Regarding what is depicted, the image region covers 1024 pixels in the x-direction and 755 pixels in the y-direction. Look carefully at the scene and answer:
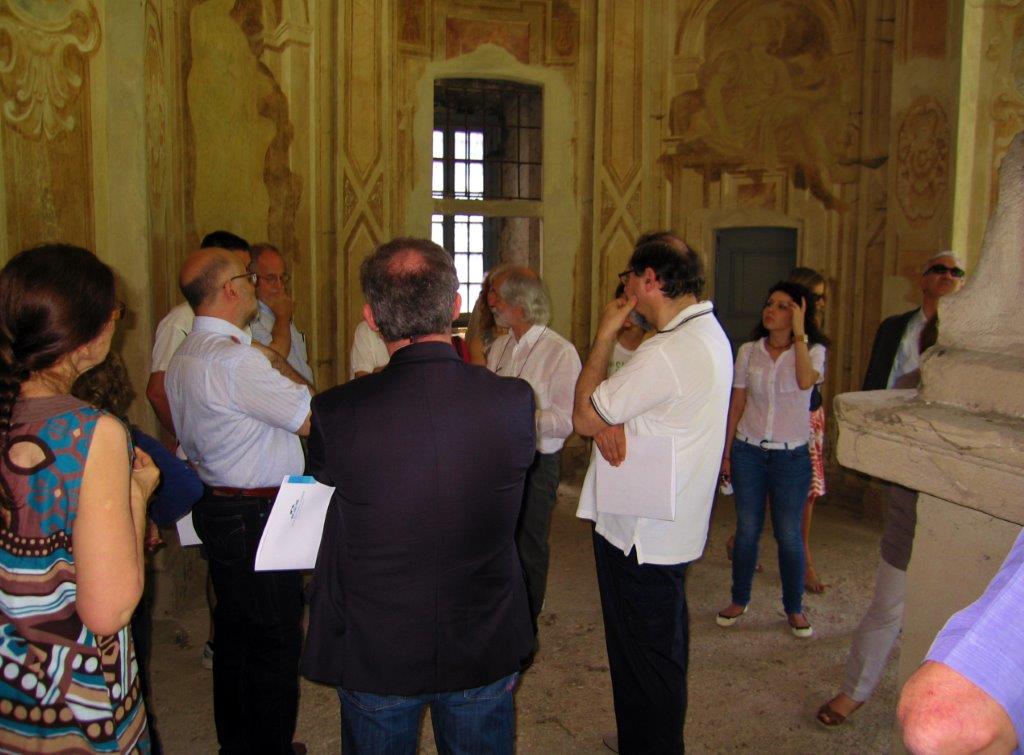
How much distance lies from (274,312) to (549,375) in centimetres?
165

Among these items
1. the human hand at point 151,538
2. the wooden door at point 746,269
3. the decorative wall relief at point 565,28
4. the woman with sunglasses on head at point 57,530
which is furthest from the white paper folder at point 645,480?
the decorative wall relief at point 565,28

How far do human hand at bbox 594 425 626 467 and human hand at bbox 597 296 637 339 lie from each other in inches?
Answer: 12.9

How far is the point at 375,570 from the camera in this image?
6.18ft

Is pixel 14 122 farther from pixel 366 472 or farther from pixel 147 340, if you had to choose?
pixel 366 472

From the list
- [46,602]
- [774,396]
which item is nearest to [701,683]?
[774,396]

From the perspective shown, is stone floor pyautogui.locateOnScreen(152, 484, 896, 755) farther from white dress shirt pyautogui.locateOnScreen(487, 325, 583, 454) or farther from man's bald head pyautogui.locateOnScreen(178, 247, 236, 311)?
man's bald head pyautogui.locateOnScreen(178, 247, 236, 311)

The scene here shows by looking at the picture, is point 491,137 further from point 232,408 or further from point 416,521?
point 416,521

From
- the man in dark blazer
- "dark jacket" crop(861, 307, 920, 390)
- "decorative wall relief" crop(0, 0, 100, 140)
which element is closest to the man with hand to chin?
the man in dark blazer

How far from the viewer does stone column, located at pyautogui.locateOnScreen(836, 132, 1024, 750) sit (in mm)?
1510

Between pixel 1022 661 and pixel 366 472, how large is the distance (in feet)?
4.27

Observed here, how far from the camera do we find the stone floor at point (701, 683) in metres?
3.55

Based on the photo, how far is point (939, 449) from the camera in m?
1.54

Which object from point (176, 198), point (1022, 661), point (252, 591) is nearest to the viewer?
point (1022, 661)

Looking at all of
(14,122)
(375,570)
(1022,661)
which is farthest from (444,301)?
(14,122)
